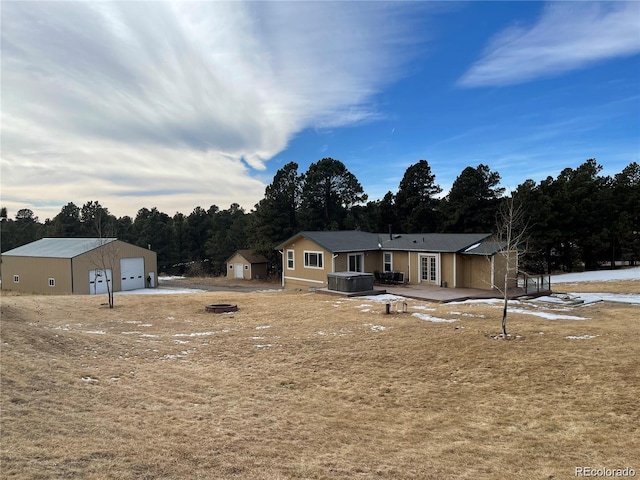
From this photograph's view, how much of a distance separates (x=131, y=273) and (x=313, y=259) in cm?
1690

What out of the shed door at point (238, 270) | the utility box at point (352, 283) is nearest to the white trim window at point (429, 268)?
the utility box at point (352, 283)

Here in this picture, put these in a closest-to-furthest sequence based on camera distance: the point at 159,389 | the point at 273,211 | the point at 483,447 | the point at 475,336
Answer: the point at 483,447, the point at 159,389, the point at 475,336, the point at 273,211

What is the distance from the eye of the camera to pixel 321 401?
22.5 ft

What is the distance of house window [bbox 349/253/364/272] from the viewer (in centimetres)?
2478

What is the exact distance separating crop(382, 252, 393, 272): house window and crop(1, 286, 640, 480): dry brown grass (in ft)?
41.3

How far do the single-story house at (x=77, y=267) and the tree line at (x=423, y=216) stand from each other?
8.23 feet

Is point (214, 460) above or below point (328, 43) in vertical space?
below

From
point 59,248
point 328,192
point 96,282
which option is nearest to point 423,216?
point 328,192

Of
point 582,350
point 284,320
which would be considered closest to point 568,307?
point 582,350

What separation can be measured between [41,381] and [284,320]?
8385 mm

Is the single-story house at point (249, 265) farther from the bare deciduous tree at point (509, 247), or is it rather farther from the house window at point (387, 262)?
the bare deciduous tree at point (509, 247)

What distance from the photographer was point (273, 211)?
143 ft

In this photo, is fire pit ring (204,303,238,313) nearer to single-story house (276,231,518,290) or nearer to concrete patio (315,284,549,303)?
concrete patio (315,284,549,303)

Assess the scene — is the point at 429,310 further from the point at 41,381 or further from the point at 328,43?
the point at 41,381
